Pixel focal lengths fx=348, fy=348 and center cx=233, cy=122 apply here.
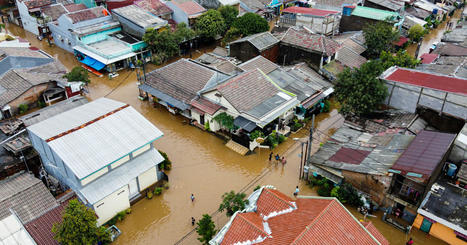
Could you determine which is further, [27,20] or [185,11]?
[27,20]

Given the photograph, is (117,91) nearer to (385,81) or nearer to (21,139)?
(21,139)

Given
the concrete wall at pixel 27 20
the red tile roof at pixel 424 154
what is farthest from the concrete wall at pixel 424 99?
the concrete wall at pixel 27 20

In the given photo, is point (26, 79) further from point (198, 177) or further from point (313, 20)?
point (313, 20)

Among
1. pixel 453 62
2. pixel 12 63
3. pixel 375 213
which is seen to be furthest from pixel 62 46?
pixel 453 62

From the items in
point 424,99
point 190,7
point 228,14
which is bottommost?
point 424,99

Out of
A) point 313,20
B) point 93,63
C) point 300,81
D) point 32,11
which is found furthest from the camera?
point 32,11

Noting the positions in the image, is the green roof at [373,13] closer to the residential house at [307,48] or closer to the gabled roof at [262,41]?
the residential house at [307,48]

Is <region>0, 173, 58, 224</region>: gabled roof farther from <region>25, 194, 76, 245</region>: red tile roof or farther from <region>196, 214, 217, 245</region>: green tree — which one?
<region>196, 214, 217, 245</region>: green tree

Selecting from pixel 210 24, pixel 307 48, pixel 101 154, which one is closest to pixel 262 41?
pixel 307 48
